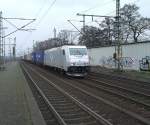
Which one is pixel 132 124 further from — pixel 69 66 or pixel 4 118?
pixel 69 66

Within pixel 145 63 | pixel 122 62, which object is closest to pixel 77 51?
pixel 145 63

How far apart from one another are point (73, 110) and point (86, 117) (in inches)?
69.1

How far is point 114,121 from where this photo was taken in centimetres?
1045

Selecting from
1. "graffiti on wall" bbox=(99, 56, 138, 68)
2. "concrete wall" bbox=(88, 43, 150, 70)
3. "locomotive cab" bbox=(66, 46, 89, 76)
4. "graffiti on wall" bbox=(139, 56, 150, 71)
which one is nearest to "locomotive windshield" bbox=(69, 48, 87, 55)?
"locomotive cab" bbox=(66, 46, 89, 76)

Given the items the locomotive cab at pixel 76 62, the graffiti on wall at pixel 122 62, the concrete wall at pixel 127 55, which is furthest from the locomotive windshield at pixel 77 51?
the graffiti on wall at pixel 122 62

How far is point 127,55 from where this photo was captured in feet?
138

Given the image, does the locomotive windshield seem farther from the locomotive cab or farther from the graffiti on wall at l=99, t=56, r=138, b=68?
the graffiti on wall at l=99, t=56, r=138, b=68

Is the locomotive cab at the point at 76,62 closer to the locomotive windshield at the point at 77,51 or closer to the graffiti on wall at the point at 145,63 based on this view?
the locomotive windshield at the point at 77,51

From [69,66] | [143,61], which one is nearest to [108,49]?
[143,61]

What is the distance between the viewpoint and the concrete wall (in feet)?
125

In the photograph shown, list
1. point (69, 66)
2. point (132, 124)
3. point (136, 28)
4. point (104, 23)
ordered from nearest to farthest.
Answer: point (132, 124) < point (69, 66) < point (136, 28) < point (104, 23)

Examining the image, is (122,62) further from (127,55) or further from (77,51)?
(77,51)

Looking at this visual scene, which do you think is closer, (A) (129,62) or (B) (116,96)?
(B) (116,96)

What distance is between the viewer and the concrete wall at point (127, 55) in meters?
38.0
